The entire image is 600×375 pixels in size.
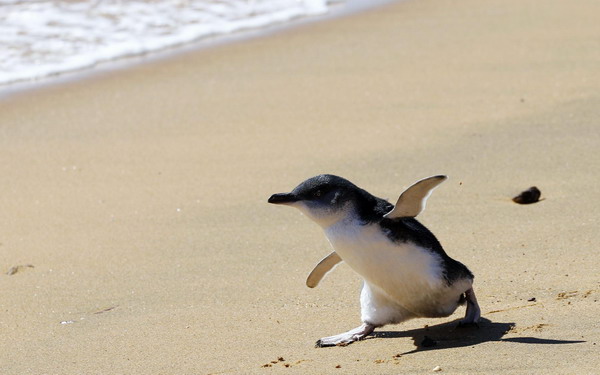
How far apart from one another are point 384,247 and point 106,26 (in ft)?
28.3

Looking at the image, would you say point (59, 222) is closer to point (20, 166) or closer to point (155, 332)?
point (20, 166)

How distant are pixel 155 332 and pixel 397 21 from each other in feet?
23.6

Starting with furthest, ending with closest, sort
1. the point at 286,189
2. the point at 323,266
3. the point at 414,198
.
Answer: the point at 286,189 → the point at 323,266 → the point at 414,198

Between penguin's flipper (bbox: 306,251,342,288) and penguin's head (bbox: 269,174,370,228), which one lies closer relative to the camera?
penguin's head (bbox: 269,174,370,228)

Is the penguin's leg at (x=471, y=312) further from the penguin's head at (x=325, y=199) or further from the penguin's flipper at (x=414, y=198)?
the penguin's head at (x=325, y=199)

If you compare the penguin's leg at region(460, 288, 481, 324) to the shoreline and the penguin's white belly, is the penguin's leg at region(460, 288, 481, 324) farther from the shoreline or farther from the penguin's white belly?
the shoreline

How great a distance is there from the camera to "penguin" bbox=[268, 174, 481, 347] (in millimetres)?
3521

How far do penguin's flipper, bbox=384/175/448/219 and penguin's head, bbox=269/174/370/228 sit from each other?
14 cm

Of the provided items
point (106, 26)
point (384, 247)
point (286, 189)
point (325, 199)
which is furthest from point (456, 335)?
point (106, 26)

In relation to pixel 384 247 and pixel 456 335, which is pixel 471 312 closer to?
pixel 456 335

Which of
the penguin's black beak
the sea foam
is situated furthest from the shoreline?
the penguin's black beak

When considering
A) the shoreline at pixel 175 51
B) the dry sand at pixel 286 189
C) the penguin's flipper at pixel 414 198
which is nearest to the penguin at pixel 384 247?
the penguin's flipper at pixel 414 198

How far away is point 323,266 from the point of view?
12.9 feet

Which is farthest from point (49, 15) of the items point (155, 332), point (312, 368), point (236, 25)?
point (312, 368)
